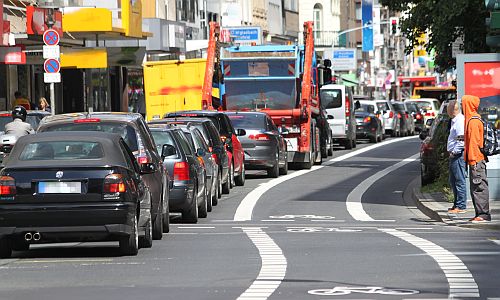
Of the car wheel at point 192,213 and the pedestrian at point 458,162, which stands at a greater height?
the pedestrian at point 458,162

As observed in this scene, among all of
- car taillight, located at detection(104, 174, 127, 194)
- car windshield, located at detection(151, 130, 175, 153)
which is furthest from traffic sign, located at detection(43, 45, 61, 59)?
car taillight, located at detection(104, 174, 127, 194)

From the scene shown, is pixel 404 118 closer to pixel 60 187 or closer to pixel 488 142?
pixel 488 142

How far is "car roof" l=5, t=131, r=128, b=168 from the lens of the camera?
16.4 metres

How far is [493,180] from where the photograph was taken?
958 inches

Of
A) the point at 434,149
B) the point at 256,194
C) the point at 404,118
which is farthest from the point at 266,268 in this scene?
the point at 404,118

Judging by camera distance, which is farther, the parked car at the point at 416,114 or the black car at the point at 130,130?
the parked car at the point at 416,114

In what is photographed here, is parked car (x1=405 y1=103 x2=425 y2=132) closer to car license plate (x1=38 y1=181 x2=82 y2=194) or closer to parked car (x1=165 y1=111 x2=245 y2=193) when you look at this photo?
parked car (x1=165 y1=111 x2=245 y2=193)

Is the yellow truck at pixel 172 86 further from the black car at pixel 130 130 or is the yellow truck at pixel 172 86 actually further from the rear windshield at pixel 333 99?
the black car at pixel 130 130

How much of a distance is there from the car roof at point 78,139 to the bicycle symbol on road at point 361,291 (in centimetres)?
415

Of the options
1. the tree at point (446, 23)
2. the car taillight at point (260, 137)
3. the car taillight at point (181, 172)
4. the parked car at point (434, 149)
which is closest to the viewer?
the car taillight at point (181, 172)

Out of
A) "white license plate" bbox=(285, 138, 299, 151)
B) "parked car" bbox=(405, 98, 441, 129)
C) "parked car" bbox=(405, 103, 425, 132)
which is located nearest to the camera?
"white license plate" bbox=(285, 138, 299, 151)

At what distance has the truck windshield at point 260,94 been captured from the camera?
3912 centimetres

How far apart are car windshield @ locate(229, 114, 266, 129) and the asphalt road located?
27.4 feet

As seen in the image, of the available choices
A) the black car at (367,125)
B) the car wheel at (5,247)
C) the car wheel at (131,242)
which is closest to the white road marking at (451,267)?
the car wheel at (131,242)
